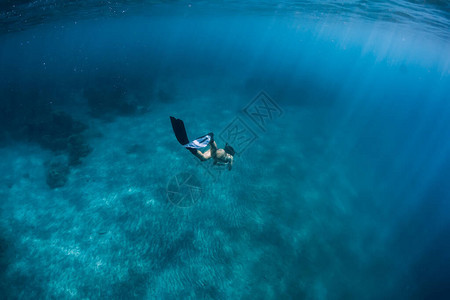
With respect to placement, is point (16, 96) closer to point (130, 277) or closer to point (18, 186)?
point (18, 186)

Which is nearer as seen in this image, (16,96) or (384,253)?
(384,253)

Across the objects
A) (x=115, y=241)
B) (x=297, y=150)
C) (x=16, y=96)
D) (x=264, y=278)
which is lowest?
(x=16, y=96)

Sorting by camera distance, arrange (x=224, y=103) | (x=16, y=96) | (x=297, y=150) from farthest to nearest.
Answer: (x=16, y=96) < (x=224, y=103) < (x=297, y=150)

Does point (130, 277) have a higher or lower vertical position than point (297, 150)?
lower

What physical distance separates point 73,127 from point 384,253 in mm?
25368

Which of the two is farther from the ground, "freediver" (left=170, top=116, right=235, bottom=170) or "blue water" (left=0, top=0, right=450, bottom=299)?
"freediver" (left=170, top=116, right=235, bottom=170)

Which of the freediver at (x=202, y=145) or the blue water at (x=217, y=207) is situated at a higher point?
the freediver at (x=202, y=145)

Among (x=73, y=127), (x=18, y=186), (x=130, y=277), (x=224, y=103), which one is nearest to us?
(x=130, y=277)

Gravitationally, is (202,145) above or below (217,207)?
above

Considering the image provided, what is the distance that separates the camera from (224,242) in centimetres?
909

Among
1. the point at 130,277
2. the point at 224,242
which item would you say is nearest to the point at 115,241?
the point at 130,277

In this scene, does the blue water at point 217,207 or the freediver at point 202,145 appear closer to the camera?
the freediver at point 202,145

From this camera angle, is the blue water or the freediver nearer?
the freediver

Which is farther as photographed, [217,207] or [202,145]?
[217,207]
